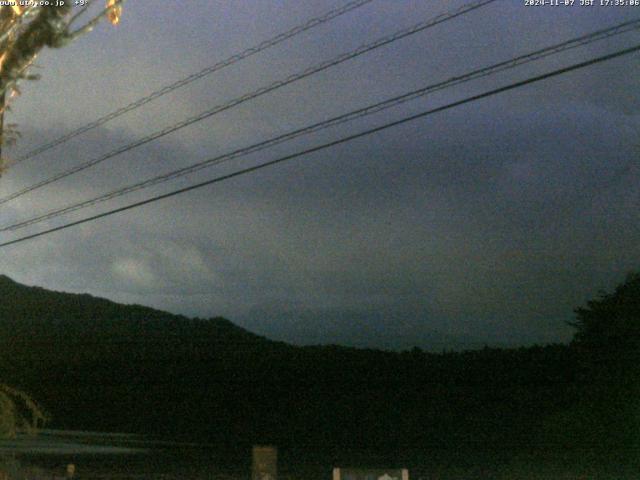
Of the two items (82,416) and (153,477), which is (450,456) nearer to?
(153,477)

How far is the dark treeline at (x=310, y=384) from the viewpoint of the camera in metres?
22.3

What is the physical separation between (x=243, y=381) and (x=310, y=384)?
201 inches

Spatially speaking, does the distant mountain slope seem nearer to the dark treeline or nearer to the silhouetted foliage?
the dark treeline

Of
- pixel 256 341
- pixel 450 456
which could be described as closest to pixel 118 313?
pixel 256 341

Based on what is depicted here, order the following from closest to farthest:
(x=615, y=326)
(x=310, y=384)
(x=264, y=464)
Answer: (x=264, y=464), (x=615, y=326), (x=310, y=384)

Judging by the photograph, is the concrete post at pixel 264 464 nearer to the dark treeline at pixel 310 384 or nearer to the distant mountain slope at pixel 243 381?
the dark treeline at pixel 310 384

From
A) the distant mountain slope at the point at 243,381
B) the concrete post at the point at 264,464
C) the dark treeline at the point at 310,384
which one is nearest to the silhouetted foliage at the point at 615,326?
the dark treeline at the point at 310,384

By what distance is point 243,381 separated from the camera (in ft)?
168

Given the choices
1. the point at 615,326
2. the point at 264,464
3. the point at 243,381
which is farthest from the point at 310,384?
the point at 264,464

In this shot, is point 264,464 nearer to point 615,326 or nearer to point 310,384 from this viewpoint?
point 615,326

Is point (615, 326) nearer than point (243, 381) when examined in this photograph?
Yes

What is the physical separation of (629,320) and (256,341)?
3624cm

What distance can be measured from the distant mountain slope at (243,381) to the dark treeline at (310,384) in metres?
0.09

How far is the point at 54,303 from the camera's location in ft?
168
